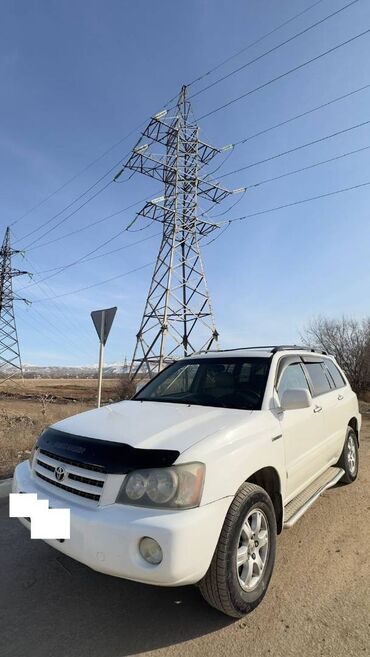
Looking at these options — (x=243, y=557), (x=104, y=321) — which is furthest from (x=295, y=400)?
(x=104, y=321)

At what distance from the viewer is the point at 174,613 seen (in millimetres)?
2852

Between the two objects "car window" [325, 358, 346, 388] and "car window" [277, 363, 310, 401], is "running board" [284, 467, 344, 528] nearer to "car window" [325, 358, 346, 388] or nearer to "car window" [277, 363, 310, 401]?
"car window" [277, 363, 310, 401]

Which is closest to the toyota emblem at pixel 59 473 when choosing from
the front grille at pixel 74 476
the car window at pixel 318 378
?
the front grille at pixel 74 476

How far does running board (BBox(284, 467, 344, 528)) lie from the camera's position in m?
3.48

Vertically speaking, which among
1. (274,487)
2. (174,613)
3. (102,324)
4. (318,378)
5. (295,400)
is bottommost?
(174,613)

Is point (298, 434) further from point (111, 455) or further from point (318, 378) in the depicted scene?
point (111, 455)

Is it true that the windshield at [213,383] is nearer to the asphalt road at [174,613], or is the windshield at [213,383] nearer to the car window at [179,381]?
the car window at [179,381]

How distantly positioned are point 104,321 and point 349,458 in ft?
16.0

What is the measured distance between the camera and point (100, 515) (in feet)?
8.36

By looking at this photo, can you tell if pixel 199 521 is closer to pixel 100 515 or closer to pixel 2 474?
pixel 100 515

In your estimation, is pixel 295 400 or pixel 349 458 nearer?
pixel 295 400

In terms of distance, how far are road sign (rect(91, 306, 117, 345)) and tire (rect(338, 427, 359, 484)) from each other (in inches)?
179

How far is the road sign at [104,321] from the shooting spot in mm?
8121

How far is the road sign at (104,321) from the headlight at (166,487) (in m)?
5.64
